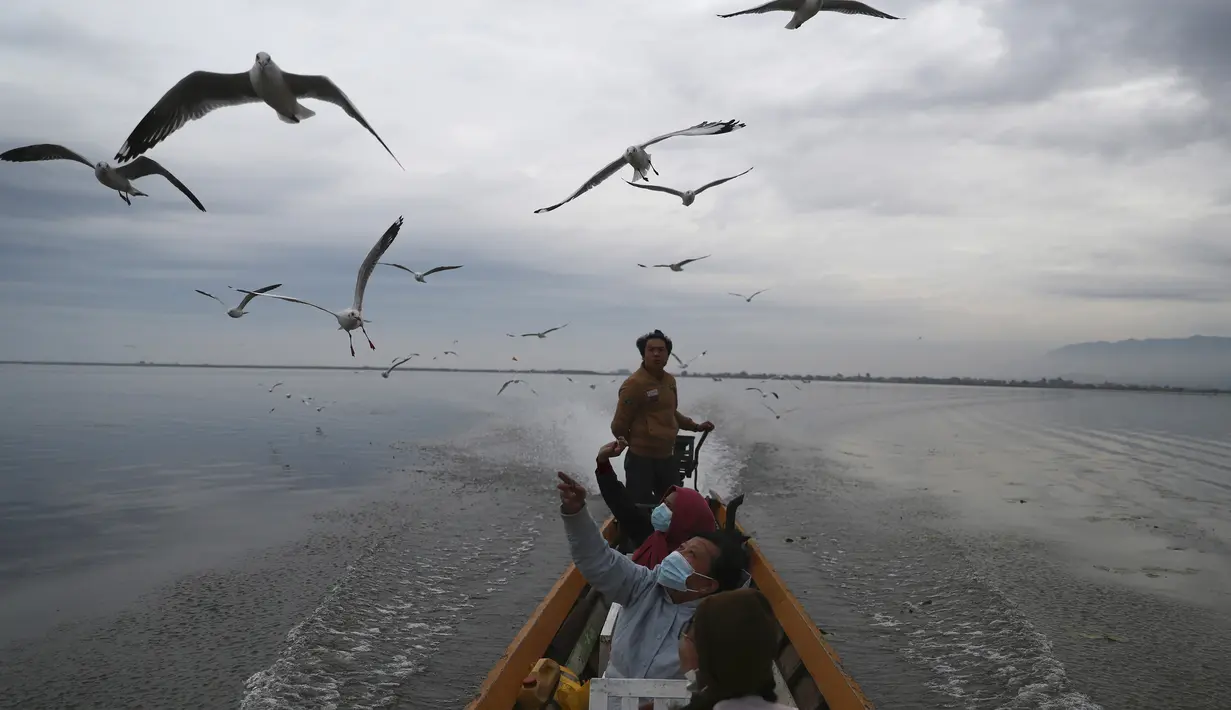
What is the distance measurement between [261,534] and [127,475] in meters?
9.35

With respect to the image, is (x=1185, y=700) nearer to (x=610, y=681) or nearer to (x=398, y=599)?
(x=610, y=681)

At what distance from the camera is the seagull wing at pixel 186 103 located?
19.6 ft

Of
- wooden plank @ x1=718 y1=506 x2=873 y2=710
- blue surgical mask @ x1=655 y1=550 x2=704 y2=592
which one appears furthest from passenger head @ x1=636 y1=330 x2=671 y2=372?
blue surgical mask @ x1=655 y1=550 x2=704 y2=592

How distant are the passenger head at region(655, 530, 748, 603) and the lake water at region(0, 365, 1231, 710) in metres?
3.50

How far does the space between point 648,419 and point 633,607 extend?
3.45m

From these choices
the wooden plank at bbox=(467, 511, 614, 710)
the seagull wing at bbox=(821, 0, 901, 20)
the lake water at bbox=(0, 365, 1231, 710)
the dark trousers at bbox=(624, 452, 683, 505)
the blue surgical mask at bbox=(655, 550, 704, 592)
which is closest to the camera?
the blue surgical mask at bbox=(655, 550, 704, 592)

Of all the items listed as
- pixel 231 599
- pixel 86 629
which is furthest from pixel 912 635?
pixel 86 629

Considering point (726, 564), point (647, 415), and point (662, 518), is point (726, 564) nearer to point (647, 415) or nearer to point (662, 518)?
point (662, 518)

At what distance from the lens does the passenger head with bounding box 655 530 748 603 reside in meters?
3.34

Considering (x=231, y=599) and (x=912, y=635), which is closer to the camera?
(x=912, y=635)

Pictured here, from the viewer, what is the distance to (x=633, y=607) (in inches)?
146

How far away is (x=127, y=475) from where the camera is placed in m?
19.1

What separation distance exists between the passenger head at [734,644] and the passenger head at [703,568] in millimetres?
1002

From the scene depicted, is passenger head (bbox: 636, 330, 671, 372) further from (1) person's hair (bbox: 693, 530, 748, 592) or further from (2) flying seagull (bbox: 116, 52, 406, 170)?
(1) person's hair (bbox: 693, 530, 748, 592)
